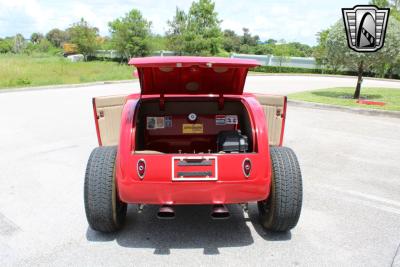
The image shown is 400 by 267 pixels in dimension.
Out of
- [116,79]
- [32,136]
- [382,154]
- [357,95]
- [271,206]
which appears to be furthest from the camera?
[116,79]

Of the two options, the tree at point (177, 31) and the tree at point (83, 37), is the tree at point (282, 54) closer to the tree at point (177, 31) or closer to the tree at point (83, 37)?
the tree at point (177, 31)

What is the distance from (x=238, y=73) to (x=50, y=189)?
2650mm

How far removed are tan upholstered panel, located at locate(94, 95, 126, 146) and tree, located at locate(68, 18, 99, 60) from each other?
53.1 m

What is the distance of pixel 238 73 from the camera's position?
12.9ft

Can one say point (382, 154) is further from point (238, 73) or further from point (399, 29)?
point (399, 29)

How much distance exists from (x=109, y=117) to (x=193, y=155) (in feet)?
6.59

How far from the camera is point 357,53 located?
13945mm

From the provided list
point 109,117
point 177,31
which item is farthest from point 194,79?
point 177,31

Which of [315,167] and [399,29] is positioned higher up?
[399,29]

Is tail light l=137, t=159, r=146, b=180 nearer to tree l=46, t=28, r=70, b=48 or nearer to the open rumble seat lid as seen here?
the open rumble seat lid

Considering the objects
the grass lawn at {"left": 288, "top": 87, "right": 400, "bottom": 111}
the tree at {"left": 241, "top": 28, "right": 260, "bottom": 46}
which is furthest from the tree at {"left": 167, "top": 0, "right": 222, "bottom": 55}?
the tree at {"left": 241, "top": 28, "right": 260, "bottom": 46}

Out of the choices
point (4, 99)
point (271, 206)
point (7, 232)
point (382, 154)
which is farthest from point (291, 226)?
point (4, 99)

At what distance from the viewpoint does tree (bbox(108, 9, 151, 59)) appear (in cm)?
4669

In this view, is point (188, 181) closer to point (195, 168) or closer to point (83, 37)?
point (195, 168)
